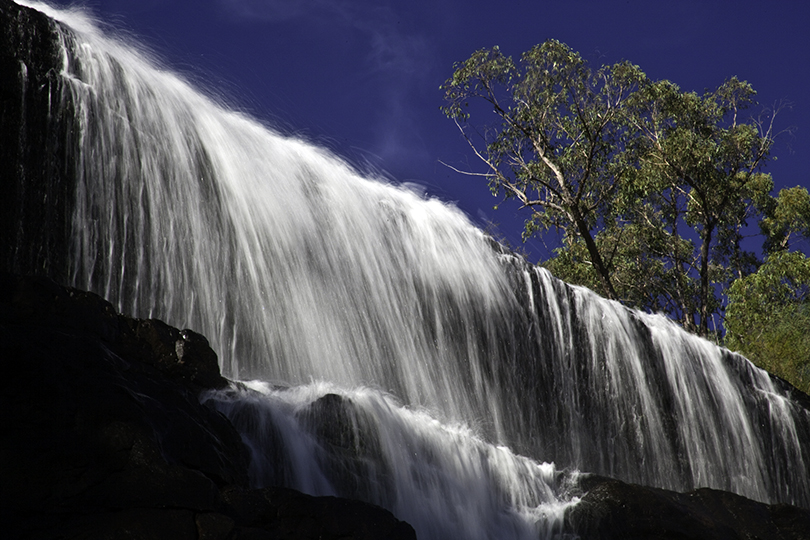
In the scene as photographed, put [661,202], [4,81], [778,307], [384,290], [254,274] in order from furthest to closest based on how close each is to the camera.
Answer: [661,202] → [778,307] → [384,290] → [254,274] → [4,81]

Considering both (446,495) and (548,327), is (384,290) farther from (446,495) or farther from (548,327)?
(446,495)

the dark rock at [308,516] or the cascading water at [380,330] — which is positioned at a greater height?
the cascading water at [380,330]

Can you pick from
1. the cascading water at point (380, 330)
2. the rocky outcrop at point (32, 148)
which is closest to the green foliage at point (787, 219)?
the cascading water at point (380, 330)

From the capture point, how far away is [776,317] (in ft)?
80.2

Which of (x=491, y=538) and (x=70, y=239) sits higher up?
(x=70, y=239)

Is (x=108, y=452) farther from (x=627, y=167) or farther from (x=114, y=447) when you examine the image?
(x=627, y=167)

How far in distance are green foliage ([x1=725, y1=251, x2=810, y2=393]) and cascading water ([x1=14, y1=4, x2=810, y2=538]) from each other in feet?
25.9

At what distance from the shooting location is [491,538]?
21.9ft

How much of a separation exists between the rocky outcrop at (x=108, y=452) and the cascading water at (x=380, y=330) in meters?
1.04

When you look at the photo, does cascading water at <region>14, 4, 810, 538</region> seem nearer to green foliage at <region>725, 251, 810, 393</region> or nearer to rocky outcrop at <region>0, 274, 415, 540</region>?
rocky outcrop at <region>0, 274, 415, 540</region>

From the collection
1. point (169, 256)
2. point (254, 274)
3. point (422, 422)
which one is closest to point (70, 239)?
point (169, 256)

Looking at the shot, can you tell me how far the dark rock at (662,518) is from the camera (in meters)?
6.70

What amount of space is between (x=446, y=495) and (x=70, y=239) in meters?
4.16

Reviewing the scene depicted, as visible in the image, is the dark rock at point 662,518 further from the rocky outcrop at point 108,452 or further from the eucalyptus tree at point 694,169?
the eucalyptus tree at point 694,169
